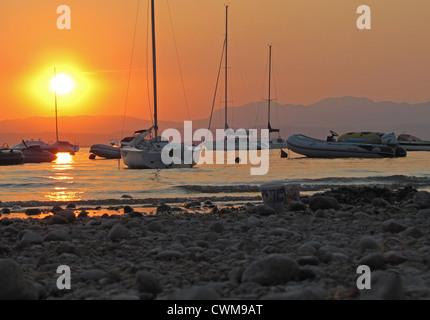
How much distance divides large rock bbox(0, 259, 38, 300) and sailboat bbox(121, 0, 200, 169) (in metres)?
32.3

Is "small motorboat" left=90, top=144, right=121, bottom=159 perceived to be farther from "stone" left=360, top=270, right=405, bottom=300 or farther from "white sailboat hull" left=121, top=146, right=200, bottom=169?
"stone" left=360, top=270, right=405, bottom=300

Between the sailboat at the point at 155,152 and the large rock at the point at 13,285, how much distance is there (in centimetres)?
3230

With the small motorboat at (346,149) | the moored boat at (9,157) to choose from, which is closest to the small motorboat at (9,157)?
the moored boat at (9,157)

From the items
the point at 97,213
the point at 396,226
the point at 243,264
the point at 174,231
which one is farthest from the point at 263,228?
the point at 97,213

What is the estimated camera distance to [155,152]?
37.5m

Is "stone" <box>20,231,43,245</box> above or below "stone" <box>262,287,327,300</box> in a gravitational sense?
below

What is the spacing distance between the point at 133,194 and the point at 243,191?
4231 millimetres

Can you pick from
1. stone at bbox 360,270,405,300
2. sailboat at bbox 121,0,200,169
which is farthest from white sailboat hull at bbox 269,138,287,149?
stone at bbox 360,270,405,300

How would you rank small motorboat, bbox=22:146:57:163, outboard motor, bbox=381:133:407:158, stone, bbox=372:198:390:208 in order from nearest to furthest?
1. stone, bbox=372:198:390:208
2. small motorboat, bbox=22:146:57:163
3. outboard motor, bbox=381:133:407:158

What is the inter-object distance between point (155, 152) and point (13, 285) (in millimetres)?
32706

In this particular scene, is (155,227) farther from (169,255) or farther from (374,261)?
(374,261)

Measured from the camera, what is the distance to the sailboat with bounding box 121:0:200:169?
3738 cm

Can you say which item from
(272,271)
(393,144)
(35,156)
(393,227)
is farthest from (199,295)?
(393,144)

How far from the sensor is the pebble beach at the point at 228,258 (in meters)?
4.98
